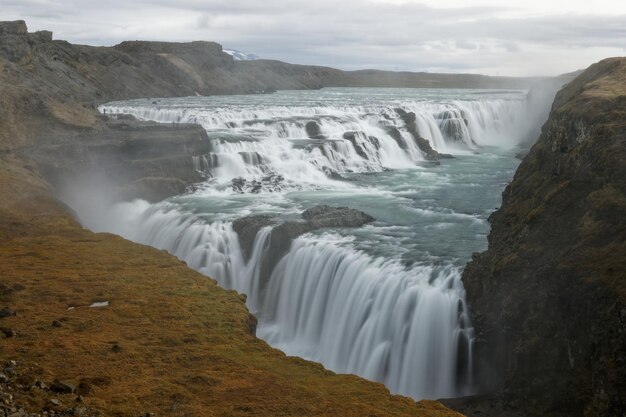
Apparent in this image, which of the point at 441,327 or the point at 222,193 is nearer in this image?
the point at 441,327

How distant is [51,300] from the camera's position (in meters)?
17.0

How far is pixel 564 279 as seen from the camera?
17781mm

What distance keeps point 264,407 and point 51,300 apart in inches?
297

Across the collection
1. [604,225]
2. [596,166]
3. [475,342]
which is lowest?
[475,342]

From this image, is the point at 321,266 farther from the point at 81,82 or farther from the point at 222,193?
the point at 81,82

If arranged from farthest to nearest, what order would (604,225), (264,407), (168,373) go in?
(604,225) → (168,373) → (264,407)

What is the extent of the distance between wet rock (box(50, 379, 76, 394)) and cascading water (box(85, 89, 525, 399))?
10945mm

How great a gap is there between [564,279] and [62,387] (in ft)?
Answer: 40.5

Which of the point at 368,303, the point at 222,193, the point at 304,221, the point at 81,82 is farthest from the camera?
the point at 81,82

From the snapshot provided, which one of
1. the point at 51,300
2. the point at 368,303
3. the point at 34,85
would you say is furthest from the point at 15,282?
the point at 34,85

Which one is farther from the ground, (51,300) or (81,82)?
(81,82)

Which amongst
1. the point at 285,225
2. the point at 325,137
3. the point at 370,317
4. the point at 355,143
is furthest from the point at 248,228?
the point at 325,137

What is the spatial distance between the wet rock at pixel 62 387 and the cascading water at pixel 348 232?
1094 cm

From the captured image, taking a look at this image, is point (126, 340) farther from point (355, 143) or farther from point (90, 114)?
point (355, 143)
